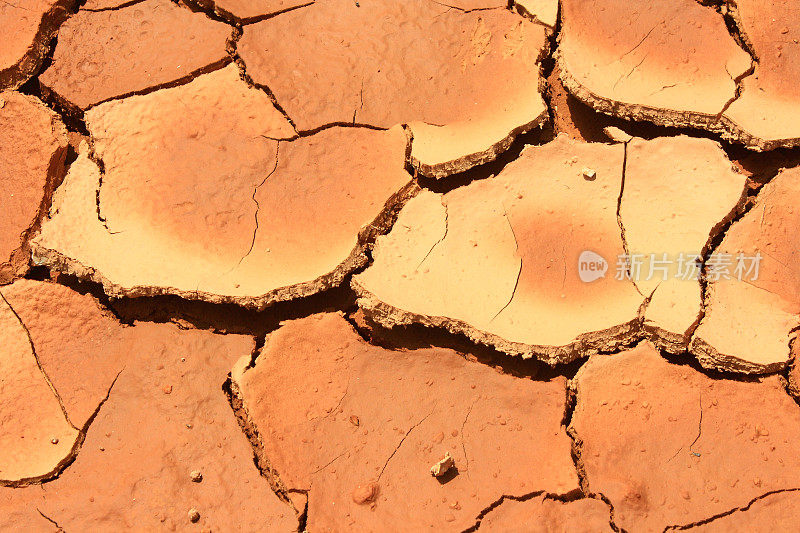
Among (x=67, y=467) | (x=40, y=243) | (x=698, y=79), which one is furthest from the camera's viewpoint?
(x=698, y=79)

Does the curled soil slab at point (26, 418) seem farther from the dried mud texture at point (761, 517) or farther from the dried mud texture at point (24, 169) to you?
the dried mud texture at point (761, 517)

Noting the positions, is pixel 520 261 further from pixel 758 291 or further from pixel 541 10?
pixel 541 10

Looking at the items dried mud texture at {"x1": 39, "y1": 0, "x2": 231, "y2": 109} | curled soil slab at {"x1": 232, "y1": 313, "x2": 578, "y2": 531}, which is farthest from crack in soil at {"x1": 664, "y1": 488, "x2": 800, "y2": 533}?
dried mud texture at {"x1": 39, "y1": 0, "x2": 231, "y2": 109}

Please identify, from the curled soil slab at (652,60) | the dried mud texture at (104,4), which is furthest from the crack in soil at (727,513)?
the dried mud texture at (104,4)

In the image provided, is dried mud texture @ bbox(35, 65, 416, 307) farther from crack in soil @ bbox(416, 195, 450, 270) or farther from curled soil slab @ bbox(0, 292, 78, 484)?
curled soil slab @ bbox(0, 292, 78, 484)

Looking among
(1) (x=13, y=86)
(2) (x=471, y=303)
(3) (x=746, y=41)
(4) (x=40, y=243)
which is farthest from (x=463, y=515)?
(1) (x=13, y=86)

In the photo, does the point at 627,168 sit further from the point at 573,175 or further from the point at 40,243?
the point at 40,243
